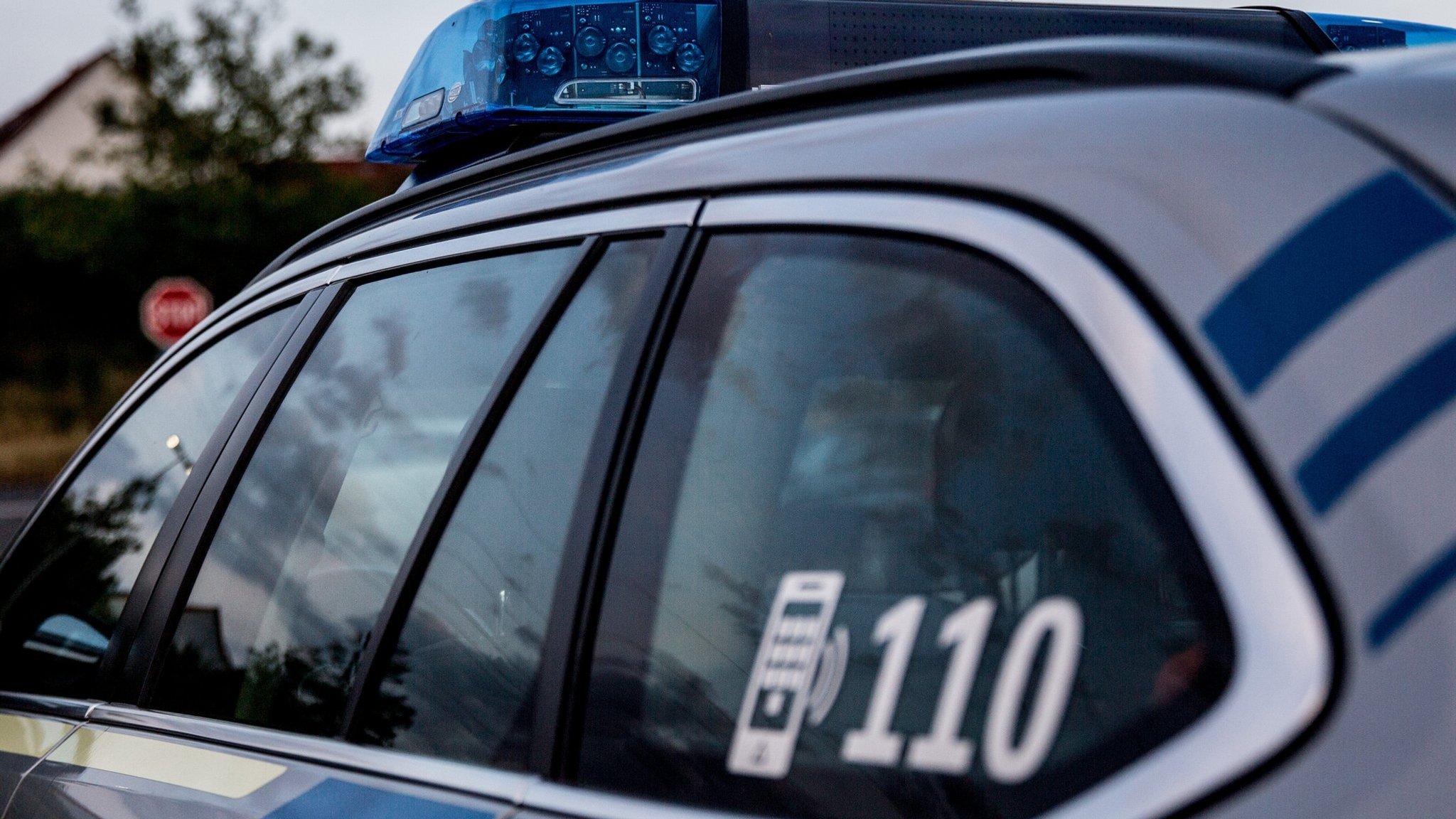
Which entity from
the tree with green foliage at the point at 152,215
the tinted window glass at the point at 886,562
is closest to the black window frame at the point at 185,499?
the tinted window glass at the point at 886,562

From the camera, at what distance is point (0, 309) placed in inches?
903

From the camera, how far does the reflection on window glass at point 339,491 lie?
165 centimetres

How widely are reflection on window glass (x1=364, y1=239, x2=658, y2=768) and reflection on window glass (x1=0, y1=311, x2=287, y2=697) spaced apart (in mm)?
753

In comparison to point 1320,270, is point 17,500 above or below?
below

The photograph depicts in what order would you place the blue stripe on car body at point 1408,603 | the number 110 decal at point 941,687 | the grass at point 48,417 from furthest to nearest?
the grass at point 48,417, the number 110 decal at point 941,687, the blue stripe on car body at point 1408,603

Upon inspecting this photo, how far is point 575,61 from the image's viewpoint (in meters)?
2.09

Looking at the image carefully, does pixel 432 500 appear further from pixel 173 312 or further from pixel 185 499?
pixel 173 312

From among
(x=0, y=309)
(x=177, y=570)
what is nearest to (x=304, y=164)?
(x=0, y=309)

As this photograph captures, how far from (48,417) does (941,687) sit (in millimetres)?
24735

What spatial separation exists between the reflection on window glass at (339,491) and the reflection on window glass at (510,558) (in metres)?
0.07

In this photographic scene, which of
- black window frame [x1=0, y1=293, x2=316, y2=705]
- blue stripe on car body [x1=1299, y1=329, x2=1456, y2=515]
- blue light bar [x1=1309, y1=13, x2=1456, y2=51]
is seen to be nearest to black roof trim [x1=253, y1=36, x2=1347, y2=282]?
blue stripe on car body [x1=1299, y1=329, x2=1456, y2=515]

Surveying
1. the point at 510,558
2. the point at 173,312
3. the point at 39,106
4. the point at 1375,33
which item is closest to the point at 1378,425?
the point at 510,558

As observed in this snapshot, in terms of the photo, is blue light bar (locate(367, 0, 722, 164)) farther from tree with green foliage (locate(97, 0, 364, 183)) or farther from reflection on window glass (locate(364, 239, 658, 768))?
tree with green foliage (locate(97, 0, 364, 183))

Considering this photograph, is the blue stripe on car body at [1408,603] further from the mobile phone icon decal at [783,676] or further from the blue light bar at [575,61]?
the blue light bar at [575,61]
